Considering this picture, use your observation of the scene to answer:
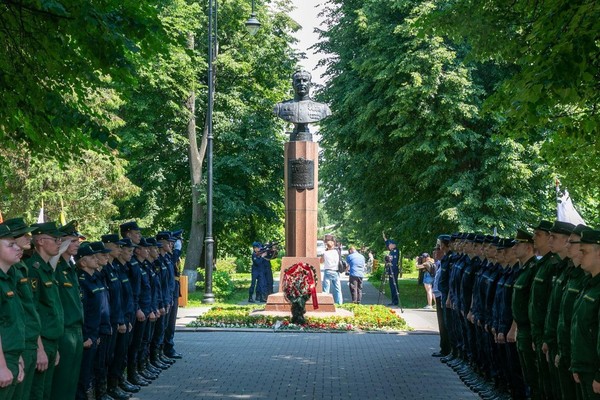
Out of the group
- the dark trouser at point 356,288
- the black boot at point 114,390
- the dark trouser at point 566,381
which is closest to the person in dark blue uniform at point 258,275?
the dark trouser at point 356,288

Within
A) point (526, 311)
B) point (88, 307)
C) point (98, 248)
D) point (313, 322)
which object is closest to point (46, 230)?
point (98, 248)

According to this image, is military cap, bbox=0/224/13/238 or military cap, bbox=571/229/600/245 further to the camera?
military cap, bbox=571/229/600/245

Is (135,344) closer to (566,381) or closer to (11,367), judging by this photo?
(11,367)

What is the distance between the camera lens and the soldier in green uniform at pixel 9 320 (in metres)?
7.43

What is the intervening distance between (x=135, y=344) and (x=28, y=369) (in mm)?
5083

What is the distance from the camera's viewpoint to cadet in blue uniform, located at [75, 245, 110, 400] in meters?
10.8

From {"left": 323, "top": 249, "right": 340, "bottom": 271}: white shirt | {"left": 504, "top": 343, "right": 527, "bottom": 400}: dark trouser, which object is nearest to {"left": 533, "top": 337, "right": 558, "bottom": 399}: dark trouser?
{"left": 504, "top": 343, "right": 527, "bottom": 400}: dark trouser

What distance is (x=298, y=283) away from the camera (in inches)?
834

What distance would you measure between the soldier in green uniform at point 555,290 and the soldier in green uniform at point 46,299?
4.53m

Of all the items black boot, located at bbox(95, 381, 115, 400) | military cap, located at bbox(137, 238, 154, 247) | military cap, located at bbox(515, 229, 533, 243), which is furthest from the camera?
military cap, located at bbox(137, 238, 154, 247)

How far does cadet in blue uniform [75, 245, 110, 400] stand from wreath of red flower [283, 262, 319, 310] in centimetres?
1040

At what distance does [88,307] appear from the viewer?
425 inches

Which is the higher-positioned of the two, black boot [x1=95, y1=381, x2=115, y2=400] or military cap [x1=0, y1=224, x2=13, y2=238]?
military cap [x1=0, y1=224, x2=13, y2=238]

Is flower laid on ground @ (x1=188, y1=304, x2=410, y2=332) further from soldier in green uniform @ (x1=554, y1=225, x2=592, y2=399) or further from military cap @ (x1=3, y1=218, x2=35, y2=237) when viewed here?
military cap @ (x1=3, y1=218, x2=35, y2=237)
